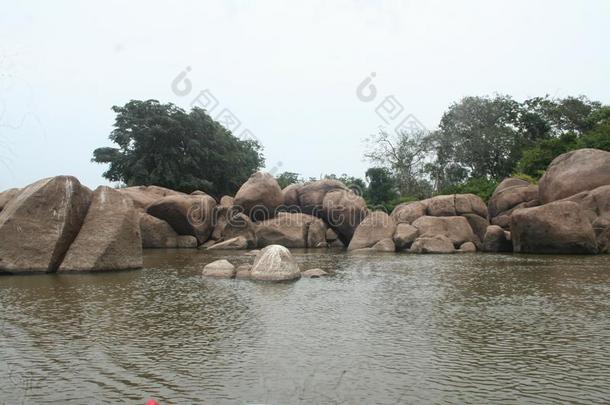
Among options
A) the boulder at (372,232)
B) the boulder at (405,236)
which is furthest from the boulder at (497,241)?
the boulder at (372,232)

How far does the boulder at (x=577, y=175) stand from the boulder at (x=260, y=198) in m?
12.1

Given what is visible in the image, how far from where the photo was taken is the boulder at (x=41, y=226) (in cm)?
1251

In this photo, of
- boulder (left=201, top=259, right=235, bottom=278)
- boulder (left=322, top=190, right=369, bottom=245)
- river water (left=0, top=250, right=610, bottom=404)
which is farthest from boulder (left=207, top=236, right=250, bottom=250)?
river water (left=0, top=250, right=610, bottom=404)

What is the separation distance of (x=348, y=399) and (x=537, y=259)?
13.7m

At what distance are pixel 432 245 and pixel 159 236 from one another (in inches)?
470

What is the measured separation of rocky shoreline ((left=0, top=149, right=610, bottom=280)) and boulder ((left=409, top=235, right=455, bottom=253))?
0.12ft

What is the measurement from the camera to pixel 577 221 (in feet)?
58.5

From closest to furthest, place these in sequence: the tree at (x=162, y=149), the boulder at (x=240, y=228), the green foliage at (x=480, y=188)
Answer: the boulder at (x=240, y=228)
the green foliage at (x=480, y=188)
the tree at (x=162, y=149)

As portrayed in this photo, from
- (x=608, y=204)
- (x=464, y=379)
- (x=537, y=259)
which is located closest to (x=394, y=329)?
(x=464, y=379)

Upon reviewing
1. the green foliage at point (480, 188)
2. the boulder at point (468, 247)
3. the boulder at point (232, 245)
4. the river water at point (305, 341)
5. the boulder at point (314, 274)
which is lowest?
the river water at point (305, 341)

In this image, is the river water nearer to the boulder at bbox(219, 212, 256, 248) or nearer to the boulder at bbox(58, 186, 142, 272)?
the boulder at bbox(58, 186, 142, 272)

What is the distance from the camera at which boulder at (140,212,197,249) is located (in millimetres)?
24312

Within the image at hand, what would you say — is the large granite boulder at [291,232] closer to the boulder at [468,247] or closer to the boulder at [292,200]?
the boulder at [292,200]

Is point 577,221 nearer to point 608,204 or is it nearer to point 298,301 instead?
point 608,204
